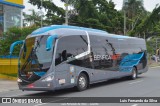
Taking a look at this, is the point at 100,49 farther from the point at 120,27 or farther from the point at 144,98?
the point at 120,27

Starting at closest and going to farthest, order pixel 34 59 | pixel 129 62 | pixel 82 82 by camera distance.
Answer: pixel 34 59, pixel 82 82, pixel 129 62

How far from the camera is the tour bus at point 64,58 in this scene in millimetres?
15648

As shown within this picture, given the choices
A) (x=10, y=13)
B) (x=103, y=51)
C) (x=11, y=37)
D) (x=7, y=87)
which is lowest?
(x=7, y=87)

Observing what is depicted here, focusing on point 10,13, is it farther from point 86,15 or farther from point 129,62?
→ point 86,15

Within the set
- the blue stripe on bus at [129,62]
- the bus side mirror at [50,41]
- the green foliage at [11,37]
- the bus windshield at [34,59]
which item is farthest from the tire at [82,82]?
the green foliage at [11,37]

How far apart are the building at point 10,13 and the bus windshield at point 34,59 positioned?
64.9 ft

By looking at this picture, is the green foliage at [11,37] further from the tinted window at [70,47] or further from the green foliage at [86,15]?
the green foliage at [86,15]

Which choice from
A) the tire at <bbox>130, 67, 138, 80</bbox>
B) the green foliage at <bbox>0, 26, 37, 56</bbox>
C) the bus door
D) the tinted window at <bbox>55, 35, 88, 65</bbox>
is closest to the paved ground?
the bus door

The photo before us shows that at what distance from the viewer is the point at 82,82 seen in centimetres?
1778

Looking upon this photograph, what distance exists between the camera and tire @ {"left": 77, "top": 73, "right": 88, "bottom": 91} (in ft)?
57.1

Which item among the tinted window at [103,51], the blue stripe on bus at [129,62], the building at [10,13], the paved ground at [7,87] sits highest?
the building at [10,13]

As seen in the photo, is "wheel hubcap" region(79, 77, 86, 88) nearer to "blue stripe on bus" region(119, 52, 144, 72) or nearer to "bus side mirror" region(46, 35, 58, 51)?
"bus side mirror" region(46, 35, 58, 51)

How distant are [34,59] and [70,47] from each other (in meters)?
1.91

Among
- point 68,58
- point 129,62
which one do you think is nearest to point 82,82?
point 68,58
